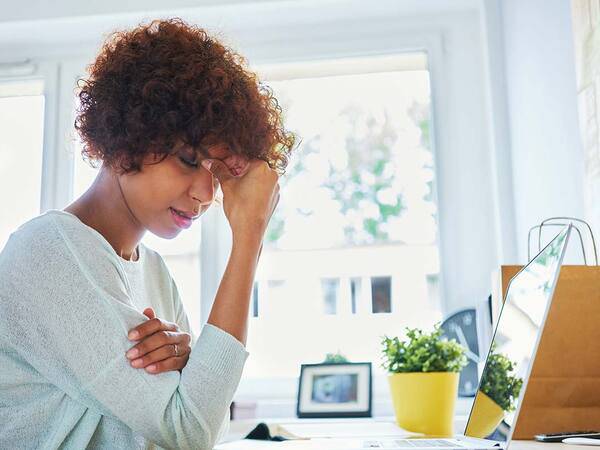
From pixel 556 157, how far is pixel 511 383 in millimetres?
798

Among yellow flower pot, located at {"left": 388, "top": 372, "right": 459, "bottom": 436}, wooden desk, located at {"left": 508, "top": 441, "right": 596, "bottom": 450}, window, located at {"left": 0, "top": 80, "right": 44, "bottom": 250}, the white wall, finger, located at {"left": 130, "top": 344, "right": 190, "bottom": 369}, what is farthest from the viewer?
window, located at {"left": 0, "top": 80, "right": 44, "bottom": 250}

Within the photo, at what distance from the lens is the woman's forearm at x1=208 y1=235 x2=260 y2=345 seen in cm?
110

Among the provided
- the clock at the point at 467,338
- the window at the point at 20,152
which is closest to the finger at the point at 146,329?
the clock at the point at 467,338

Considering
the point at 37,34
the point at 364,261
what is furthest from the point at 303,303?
Answer: the point at 37,34

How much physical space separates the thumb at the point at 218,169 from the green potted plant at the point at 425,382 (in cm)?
78

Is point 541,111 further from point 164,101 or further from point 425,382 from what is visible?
point 164,101

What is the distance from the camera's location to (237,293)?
1.12 metres

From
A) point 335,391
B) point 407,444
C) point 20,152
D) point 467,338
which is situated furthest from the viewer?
point 20,152

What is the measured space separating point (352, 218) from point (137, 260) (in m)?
1.34

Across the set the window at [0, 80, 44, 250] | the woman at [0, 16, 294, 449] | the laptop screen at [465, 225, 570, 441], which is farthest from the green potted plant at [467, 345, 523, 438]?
the window at [0, 80, 44, 250]

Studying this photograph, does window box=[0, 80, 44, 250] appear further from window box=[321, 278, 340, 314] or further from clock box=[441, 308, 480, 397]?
clock box=[441, 308, 480, 397]

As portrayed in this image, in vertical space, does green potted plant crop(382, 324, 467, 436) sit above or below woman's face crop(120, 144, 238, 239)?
below

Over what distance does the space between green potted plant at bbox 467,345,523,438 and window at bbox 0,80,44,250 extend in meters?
1.90

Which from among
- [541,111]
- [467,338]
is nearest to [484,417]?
[541,111]
